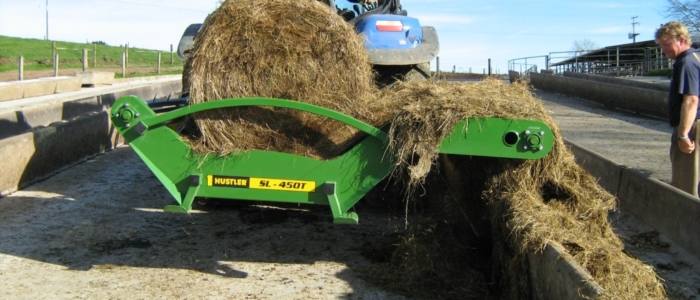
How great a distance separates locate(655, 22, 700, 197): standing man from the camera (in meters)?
6.29

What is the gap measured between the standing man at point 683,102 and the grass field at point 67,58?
35.3 metres

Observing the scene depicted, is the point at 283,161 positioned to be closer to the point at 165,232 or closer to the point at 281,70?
the point at 281,70

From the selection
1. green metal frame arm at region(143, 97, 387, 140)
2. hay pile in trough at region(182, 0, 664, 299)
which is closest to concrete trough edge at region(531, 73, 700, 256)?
hay pile in trough at region(182, 0, 664, 299)

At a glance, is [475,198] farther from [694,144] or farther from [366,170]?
[694,144]

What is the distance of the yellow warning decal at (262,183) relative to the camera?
5250 millimetres

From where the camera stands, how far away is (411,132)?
5.00 metres

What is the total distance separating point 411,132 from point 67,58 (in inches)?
1813

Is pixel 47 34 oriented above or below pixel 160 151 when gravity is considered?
above

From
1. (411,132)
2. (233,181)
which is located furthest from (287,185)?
(411,132)

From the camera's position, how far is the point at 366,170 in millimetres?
5199

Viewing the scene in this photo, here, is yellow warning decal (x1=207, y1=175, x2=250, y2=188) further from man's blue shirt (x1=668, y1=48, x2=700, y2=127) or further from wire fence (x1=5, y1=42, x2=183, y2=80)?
wire fence (x1=5, y1=42, x2=183, y2=80)

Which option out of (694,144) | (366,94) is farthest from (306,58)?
(694,144)

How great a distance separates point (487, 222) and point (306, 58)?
1.90 meters

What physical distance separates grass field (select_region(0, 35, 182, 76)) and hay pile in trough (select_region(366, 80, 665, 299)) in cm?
3496
